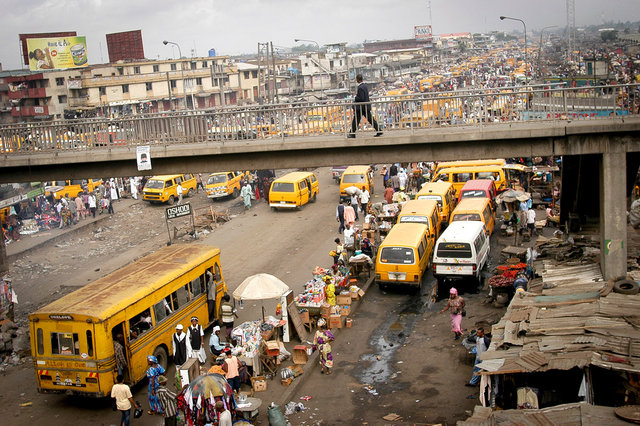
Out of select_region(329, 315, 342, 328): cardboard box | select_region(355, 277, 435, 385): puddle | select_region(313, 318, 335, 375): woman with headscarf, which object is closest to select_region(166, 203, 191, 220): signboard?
select_region(329, 315, 342, 328): cardboard box

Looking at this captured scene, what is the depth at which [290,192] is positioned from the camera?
31.9 meters

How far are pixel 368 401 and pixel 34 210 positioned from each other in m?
26.2

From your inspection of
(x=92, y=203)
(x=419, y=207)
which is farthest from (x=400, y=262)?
(x=92, y=203)

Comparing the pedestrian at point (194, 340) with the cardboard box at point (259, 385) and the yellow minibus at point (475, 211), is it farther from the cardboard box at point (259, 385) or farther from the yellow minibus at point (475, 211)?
the yellow minibus at point (475, 211)

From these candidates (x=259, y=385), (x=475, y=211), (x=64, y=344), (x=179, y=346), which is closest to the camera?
(x=64, y=344)

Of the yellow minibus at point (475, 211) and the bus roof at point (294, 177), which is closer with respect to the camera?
the yellow minibus at point (475, 211)

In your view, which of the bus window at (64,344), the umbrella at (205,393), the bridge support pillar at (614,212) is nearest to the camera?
the umbrella at (205,393)

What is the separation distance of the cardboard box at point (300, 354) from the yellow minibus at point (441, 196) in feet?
38.4

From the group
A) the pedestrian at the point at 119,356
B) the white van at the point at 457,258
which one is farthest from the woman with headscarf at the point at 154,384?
the white van at the point at 457,258

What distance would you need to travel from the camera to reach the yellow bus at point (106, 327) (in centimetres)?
1252

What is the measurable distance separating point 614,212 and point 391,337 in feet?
20.9

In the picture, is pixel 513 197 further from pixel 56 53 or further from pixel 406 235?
pixel 56 53

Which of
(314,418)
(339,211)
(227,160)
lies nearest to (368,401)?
(314,418)

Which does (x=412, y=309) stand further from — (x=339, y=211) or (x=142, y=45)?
(x=142, y=45)
